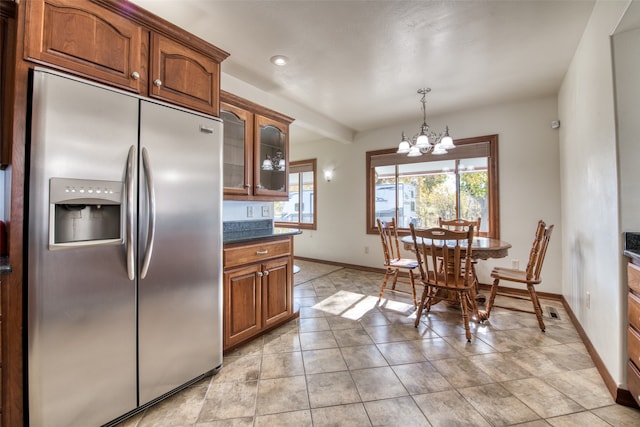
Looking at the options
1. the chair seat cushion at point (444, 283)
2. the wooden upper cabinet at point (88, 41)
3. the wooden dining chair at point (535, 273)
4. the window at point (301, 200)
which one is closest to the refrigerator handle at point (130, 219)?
the wooden upper cabinet at point (88, 41)

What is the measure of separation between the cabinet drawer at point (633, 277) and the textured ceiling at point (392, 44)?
1807 mm

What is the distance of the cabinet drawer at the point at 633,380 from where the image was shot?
56.0 inches

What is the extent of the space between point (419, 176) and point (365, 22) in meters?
2.86

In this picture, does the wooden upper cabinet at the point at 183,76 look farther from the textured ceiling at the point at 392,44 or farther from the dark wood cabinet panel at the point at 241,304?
the dark wood cabinet panel at the point at 241,304

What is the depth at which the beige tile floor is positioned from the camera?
4.89ft

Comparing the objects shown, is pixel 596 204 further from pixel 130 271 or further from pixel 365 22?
pixel 130 271

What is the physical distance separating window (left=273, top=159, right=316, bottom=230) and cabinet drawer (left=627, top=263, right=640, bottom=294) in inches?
182

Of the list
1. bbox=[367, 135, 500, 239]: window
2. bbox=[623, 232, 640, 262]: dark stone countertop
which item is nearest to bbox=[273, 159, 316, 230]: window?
bbox=[367, 135, 500, 239]: window

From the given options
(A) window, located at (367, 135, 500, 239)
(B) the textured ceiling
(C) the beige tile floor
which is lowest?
(C) the beige tile floor

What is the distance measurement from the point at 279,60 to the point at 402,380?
9.43 feet

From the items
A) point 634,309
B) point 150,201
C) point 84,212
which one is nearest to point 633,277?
point 634,309

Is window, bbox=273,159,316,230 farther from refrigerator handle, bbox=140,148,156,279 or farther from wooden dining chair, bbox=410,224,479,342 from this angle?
refrigerator handle, bbox=140,148,156,279

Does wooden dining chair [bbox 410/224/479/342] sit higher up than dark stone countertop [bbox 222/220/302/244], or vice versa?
dark stone countertop [bbox 222/220/302/244]

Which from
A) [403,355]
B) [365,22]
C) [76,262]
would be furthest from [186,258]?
[365,22]
